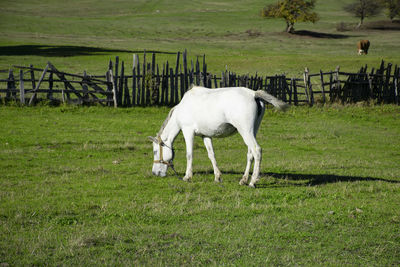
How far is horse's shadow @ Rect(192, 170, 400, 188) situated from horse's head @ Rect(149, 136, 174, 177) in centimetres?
99

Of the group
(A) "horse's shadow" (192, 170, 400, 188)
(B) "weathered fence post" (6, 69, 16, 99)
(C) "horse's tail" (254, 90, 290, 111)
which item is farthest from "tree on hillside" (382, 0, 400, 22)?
(C) "horse's tail" (254, 90, 290, 111)

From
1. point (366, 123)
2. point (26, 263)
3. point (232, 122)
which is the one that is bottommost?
point (366, 123)

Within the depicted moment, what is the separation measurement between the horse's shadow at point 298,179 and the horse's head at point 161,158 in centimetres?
99

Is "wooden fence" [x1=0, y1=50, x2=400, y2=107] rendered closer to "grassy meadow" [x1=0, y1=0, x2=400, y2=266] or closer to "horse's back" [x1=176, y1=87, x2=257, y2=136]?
"grassy meadow" [x1=0, y1=0, x2=400, y2=266]

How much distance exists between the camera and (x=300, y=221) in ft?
22.0

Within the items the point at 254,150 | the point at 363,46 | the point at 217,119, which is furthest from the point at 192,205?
the point at 363,46

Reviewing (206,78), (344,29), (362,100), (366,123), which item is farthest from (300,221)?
(344,29)

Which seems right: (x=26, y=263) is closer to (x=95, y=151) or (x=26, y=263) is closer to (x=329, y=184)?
(x=329, y=184)

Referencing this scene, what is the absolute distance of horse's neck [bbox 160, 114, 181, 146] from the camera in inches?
396

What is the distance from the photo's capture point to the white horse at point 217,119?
8852mm

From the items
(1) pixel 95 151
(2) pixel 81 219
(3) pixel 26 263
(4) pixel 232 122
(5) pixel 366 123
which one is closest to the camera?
(3) pixel 26 263

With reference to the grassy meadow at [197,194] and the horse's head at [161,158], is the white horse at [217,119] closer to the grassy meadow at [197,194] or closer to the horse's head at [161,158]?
the horse's head at [161,158]

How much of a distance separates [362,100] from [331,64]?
16576 mm

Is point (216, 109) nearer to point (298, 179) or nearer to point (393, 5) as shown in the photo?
point (298, 179)
